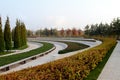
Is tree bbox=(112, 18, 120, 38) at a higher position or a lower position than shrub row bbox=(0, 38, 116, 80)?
higher

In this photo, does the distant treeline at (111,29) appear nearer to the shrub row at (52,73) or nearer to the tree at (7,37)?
the tree at (7,37)

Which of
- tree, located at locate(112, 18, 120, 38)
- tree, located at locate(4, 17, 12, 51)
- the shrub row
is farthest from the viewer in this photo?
tree, located at locate(112, 18, 120, 38)

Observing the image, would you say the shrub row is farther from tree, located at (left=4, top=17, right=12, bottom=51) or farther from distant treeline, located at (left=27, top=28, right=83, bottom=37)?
distant treeline, located at (left=27, top=28, right=83, bottom=37)

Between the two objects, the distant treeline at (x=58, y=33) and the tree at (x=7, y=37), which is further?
the distant treeline at (x=58, y=33)

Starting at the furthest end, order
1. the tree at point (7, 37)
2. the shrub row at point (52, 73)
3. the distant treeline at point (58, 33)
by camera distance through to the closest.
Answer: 1. the distant treeline at point (58, 33)
2. the tree at point (7, 37)
3. the shrub row at point (52, 73)

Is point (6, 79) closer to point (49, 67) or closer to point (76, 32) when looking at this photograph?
point (49, 67)

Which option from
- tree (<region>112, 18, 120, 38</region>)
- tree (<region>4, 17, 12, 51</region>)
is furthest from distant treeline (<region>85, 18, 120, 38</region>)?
tree (<region>4, 17, 12, 51</region>)

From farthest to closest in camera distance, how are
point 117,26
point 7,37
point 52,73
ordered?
point 117,26
point 7,37
point 52,73

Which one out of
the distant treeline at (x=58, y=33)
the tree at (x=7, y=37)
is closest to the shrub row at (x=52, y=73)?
the tree at (x=7, y=37)

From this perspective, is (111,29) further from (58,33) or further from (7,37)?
(58,33)

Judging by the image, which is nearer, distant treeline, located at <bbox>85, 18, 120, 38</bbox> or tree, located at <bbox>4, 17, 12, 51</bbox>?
tree, located at <bbox>4, 17, 12, 51</bbox>

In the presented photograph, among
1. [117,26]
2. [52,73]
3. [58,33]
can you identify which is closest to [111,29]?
[117,26]

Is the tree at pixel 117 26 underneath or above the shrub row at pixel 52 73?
above

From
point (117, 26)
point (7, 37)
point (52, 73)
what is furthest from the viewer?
point (117, 26)
